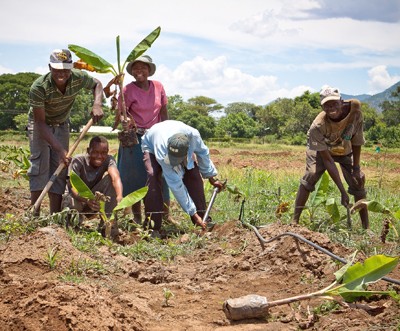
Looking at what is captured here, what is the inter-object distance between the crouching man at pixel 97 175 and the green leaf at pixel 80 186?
223mm

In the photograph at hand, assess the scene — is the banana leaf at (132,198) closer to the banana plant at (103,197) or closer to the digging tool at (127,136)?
the banana plant at (103,197)

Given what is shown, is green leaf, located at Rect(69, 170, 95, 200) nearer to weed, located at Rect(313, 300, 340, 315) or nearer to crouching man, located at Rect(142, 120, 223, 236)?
crouching man, located at Rect(142, 120, 223, 236)

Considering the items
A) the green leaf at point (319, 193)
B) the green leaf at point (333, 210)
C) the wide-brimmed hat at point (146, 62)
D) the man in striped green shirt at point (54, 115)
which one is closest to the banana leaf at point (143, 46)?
the wide-brimmed hat at point (146, 62)

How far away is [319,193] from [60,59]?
2.57 m

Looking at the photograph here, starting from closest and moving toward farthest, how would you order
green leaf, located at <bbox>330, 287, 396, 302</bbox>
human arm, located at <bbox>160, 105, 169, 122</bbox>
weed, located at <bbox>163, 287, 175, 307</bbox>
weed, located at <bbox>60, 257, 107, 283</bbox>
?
green leaf, located at <bbox>330, 287, 396, 302</bbox> → weed, located at <bbox>163, 287, 175, 307</bbox> → weed, located at <bbox>60, 257, 107, 283</bbox> → human arm, located at <bbox>160, 105, 169, 122</bbox>

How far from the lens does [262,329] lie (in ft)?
10.7

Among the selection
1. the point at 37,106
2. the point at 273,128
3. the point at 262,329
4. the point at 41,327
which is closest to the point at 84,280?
the point at 41,327

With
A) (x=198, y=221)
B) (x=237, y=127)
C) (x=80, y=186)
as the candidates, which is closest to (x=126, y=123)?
(x=80, y=186)

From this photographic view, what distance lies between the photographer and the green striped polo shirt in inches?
203

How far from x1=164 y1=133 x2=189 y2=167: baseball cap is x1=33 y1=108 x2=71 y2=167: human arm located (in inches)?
34.6

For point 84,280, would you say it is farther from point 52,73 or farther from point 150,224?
point 52,73

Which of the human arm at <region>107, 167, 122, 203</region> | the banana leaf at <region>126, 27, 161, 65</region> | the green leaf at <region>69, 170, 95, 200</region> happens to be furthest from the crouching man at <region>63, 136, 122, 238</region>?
the banana leaf at <region>126, 27, 161, 65</region>

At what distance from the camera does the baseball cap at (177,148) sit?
5.03 m

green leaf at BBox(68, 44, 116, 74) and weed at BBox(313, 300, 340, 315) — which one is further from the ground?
green leaf at BBox(68, 44, 116, 74)
